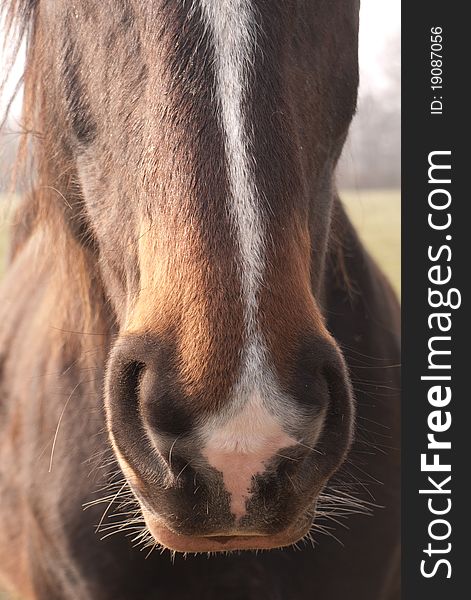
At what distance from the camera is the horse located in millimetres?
1305

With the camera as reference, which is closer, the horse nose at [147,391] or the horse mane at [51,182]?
the horse nose at [147,391]

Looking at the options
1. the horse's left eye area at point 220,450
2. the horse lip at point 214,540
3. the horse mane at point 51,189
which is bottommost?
the horse lip at point 214,540

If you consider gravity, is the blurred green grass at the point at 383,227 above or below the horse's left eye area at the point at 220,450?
above

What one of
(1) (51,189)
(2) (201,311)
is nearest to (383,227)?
(1) (51,189)

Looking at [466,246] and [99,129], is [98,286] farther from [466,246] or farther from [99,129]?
[466,246]

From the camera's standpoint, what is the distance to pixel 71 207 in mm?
2102

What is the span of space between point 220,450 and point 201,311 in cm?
23

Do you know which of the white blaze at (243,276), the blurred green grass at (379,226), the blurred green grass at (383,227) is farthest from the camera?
the blurred green grass at (383,227)

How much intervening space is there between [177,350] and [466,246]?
1.26m

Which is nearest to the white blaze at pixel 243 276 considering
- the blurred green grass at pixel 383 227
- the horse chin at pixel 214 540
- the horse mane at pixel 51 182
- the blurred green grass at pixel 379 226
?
the horse chin at pixel 214 540

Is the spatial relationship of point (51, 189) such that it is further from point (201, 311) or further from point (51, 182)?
point (201, 311)

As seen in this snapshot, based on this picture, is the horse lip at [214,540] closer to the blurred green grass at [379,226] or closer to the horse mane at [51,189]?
the horse mane at [51,189]

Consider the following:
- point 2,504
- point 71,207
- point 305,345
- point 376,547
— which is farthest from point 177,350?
point 2,504

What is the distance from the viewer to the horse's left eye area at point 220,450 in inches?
50.1
